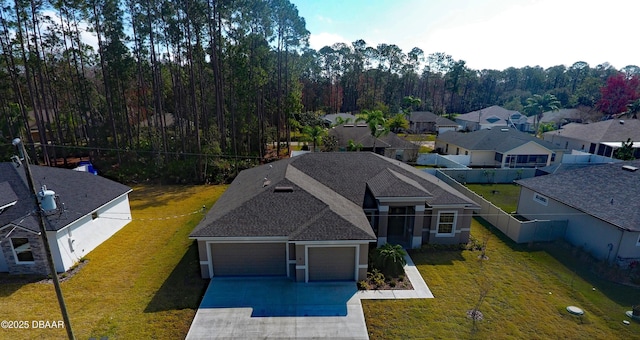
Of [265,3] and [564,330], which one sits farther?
[265,3]

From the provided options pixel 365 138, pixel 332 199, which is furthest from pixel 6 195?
pixel 365 138

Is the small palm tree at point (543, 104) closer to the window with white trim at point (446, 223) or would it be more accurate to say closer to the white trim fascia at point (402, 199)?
the window with white trim at point (446, 223)

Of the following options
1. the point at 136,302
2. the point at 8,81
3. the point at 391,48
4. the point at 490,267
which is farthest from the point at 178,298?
the point at 391,48

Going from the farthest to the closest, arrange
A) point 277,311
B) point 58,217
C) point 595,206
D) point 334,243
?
point 595,206 < point 58,217 < point 334,243 < point 277,311

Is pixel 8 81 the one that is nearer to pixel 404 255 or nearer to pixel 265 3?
pixel 265 3

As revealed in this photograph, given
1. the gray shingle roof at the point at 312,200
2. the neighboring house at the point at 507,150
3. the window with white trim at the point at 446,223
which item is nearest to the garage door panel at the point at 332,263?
the gray shingle roof at the point at 312,200

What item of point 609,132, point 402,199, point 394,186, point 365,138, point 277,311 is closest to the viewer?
point 277,311

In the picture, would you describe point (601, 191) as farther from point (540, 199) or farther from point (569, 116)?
point (569, 116)
